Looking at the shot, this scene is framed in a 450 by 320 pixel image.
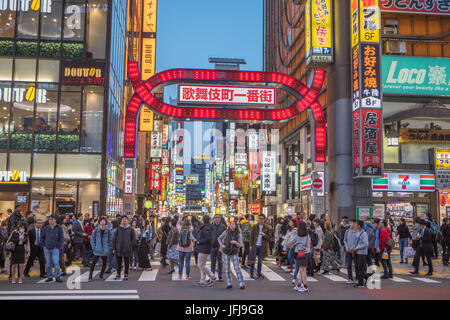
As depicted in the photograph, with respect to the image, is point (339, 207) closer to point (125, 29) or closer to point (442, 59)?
point (442, 59)

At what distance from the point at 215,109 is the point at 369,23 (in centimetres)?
875

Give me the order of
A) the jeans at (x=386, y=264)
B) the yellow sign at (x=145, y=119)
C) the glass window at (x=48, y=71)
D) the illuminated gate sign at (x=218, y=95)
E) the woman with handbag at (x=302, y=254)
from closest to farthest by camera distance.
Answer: the woman with handbag at (x=302, y=254), the jeans at (x=386, y=264), the illuminated gate sign at (x=218, y=95), the glass window at (x=48, y=71), the yellow sign at (x=145, y=119)

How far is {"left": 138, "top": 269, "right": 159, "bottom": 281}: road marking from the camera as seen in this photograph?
1488 centimetres

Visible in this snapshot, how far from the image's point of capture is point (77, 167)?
3019cm

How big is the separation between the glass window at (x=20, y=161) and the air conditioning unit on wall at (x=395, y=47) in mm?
22799

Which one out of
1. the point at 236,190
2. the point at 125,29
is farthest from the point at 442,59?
the point at 236,190

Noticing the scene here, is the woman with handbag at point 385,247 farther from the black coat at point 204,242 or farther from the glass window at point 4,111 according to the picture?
the glass window at point 4,111

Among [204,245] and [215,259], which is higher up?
[204,245]

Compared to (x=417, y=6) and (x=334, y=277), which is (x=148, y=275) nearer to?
(x=334, y=277)

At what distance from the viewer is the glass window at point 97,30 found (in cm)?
3139

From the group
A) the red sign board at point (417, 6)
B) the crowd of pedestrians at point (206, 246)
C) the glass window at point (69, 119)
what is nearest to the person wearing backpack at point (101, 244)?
the crowd of pedestrians at point (206, 246)

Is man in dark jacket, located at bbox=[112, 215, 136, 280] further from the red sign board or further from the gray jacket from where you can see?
the red sign board

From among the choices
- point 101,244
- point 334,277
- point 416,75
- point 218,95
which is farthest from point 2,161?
point 416,75

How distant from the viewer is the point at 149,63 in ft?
135
